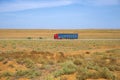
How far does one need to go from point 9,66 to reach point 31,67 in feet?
6.47

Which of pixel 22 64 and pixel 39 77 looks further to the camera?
pixel 22 64

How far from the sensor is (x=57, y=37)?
63.2 metres

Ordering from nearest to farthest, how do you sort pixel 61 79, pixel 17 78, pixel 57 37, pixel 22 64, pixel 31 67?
pixel 61 79 → pixel 17 78 → pixel 31 67 → pixel 22 64 → pixel 57 37

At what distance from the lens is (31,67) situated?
55.4 ft

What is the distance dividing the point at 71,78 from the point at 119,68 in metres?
4.35

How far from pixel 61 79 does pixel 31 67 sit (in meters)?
4.58

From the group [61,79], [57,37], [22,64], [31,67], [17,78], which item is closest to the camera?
[61,79]

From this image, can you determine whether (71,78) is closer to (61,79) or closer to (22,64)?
(61,79)

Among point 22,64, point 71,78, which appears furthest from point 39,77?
point 22,64

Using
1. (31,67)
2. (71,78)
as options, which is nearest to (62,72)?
(71,78)

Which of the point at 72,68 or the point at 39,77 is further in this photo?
the point at 72,68

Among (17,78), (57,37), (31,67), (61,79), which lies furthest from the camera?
(57,37)

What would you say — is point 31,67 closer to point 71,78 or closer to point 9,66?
point 9,66

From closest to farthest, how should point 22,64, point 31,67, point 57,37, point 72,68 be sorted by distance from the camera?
point 72,68, point 31,67, point 22,64, point 57,37
